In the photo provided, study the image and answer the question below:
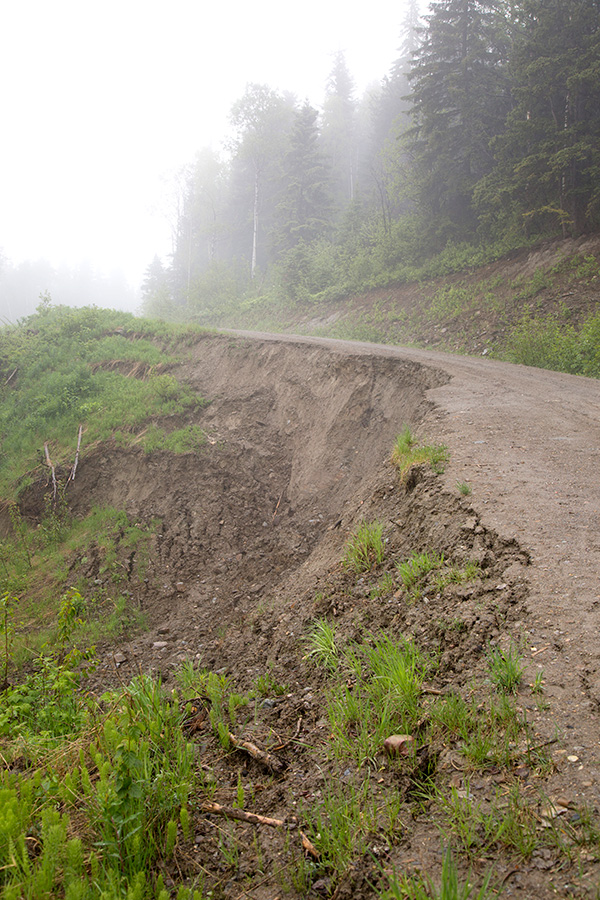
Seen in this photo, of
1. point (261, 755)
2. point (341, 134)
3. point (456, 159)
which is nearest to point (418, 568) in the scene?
point (261, 755)

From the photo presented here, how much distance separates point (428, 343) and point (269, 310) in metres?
15.8

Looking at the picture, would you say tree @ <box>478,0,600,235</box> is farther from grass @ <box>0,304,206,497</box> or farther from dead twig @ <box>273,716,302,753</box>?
dead twig @ <box>273,716,302,753</box>

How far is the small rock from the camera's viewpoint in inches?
101

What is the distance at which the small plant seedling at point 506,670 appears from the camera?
8.54 ft

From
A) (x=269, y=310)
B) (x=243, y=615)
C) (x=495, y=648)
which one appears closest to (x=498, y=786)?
(x=495, y=648)

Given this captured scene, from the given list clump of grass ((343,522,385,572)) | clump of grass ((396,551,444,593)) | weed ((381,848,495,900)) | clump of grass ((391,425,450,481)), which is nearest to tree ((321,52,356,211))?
clump of grass ((391,425,450,481))

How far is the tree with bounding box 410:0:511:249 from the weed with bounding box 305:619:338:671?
779 inches

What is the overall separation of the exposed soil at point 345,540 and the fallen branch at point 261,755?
0.20ft

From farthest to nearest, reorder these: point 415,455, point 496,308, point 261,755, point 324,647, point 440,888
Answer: point 496,308
point 415,455
point 324,647
point 261,755
point 440,888

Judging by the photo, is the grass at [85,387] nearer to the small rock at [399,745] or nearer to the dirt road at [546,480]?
the dirt road at [546,480]

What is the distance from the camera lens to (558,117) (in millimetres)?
15672

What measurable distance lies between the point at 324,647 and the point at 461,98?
A: 76.6ft

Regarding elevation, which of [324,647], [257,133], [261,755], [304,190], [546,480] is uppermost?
[257,133]

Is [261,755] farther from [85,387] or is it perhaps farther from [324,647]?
[85,387]
